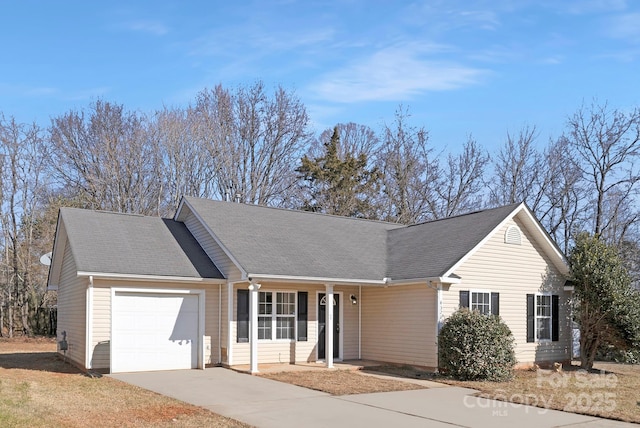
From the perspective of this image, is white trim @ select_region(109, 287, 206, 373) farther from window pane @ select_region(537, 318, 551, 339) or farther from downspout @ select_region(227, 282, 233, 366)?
window pane @ select_region(537, 318, 551, 339)

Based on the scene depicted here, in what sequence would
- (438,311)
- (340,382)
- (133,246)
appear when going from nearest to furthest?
(340,382)
(438,311)
(133,246)

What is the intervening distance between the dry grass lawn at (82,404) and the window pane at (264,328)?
4485 millimetres

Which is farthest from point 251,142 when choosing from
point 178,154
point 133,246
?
point 133,246

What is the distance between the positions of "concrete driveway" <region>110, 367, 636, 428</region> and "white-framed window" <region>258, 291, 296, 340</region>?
2.93m

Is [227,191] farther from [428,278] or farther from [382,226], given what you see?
[428,278]

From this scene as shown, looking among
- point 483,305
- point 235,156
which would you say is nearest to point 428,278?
point 483,305

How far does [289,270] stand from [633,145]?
2165 centimetres

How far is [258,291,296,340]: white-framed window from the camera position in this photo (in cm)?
1725

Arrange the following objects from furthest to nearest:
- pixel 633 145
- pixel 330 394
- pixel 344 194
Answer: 1. pixel 344 194
2. pixel 633 145
3. pixel 330 394

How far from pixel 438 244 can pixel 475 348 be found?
13.6 ft

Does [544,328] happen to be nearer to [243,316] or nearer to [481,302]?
[481,302]

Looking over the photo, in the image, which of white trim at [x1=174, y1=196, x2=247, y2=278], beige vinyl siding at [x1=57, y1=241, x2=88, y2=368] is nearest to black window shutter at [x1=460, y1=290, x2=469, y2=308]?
white trim at [x1=174, y1=196, x2=247, y2=278]

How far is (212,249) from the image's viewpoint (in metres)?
17.6

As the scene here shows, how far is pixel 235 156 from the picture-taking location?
35.9 meters
